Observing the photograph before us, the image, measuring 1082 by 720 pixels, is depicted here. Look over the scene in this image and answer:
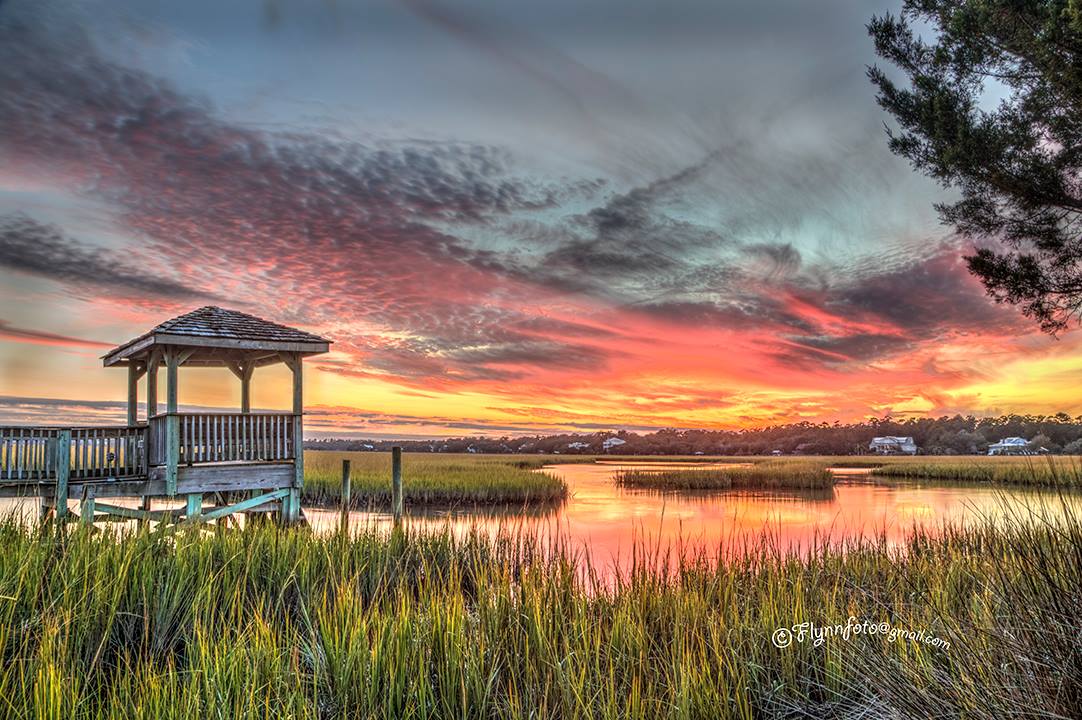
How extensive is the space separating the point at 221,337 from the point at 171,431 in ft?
7.04

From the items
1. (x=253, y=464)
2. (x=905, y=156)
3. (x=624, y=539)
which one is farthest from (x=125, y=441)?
(x=905, y=156)

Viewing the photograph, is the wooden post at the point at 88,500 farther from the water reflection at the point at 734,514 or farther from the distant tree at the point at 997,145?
the distant tree at the point at 997,145

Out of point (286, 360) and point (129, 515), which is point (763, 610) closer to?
point (286, 360)

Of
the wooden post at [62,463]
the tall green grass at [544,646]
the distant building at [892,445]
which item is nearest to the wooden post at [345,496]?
the tall green grass at [544,646]

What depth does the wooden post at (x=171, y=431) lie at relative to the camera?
1394cm

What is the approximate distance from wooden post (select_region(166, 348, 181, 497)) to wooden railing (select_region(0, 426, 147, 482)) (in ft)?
3.34

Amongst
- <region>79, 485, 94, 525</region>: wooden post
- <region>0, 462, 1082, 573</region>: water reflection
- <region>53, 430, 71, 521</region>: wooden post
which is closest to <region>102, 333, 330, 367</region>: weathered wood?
<region>53, 430, 71, 521</region>: wooden post

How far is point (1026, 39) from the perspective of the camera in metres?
9.39

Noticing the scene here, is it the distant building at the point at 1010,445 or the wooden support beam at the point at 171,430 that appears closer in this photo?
the wooden support beam at the point at 171,430

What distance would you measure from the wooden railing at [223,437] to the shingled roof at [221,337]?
152 centimetres

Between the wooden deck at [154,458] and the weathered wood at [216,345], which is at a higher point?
the weathered wood at [216,345]

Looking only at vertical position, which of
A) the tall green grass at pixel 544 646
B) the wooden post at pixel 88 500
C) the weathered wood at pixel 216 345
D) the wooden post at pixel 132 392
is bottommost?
the tall green grass at pixel 544 646

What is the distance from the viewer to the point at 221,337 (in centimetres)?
1427

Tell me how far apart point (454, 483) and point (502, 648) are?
899 inches
